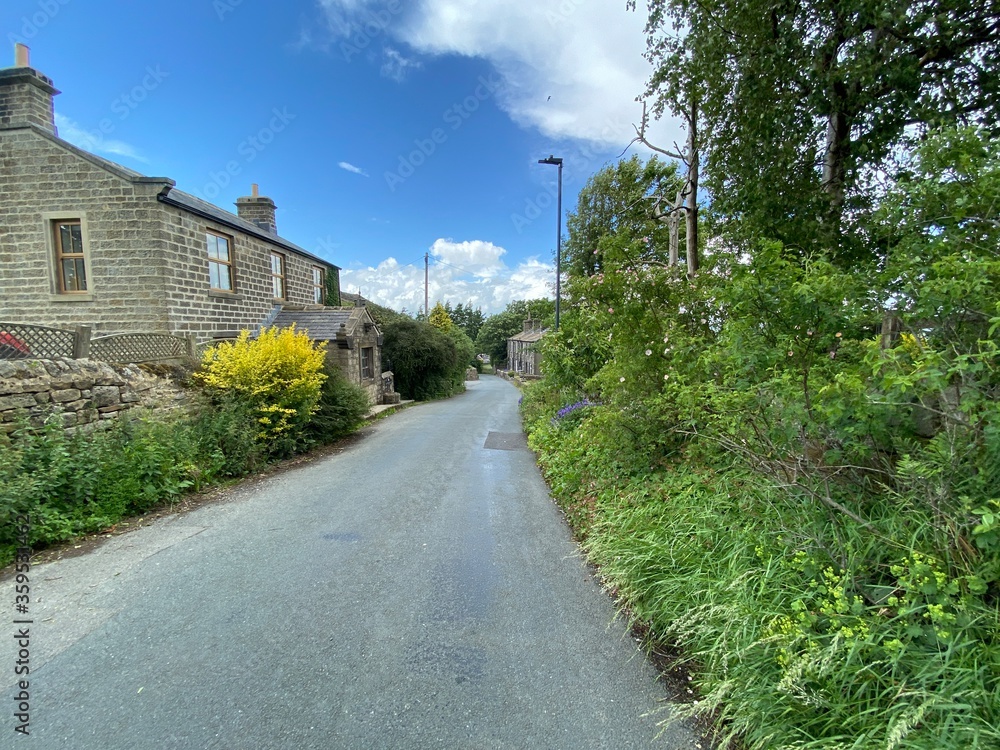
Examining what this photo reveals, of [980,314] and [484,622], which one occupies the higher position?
[980,314]

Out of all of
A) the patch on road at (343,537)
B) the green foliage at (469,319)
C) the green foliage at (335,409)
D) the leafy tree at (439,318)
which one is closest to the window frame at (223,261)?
the green foliage at (335,409)

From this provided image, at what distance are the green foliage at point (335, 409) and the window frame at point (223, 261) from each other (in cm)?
385

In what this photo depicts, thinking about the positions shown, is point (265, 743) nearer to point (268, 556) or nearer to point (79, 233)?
point (268, 556)

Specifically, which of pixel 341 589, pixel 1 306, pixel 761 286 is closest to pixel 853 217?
pixel 761 286

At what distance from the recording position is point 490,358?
6078 centimetres

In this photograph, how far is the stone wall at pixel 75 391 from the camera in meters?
4.90

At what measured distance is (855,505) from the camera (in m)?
2.65

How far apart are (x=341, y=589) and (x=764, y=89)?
6.64m

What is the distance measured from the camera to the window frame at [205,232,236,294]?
444 inches

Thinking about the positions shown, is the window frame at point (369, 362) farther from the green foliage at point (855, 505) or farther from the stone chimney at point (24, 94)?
the green foliage at point (855, 505)

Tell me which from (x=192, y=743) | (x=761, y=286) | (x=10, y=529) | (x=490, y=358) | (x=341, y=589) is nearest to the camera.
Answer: (x=192, y=743)

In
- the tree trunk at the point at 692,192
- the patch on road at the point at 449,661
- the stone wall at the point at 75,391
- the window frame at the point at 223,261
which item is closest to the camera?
the patch on road at the point at 449,661

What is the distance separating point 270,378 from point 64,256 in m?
6.46

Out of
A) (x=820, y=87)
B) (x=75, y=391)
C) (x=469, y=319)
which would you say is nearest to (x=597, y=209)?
(x=820, y=87)
